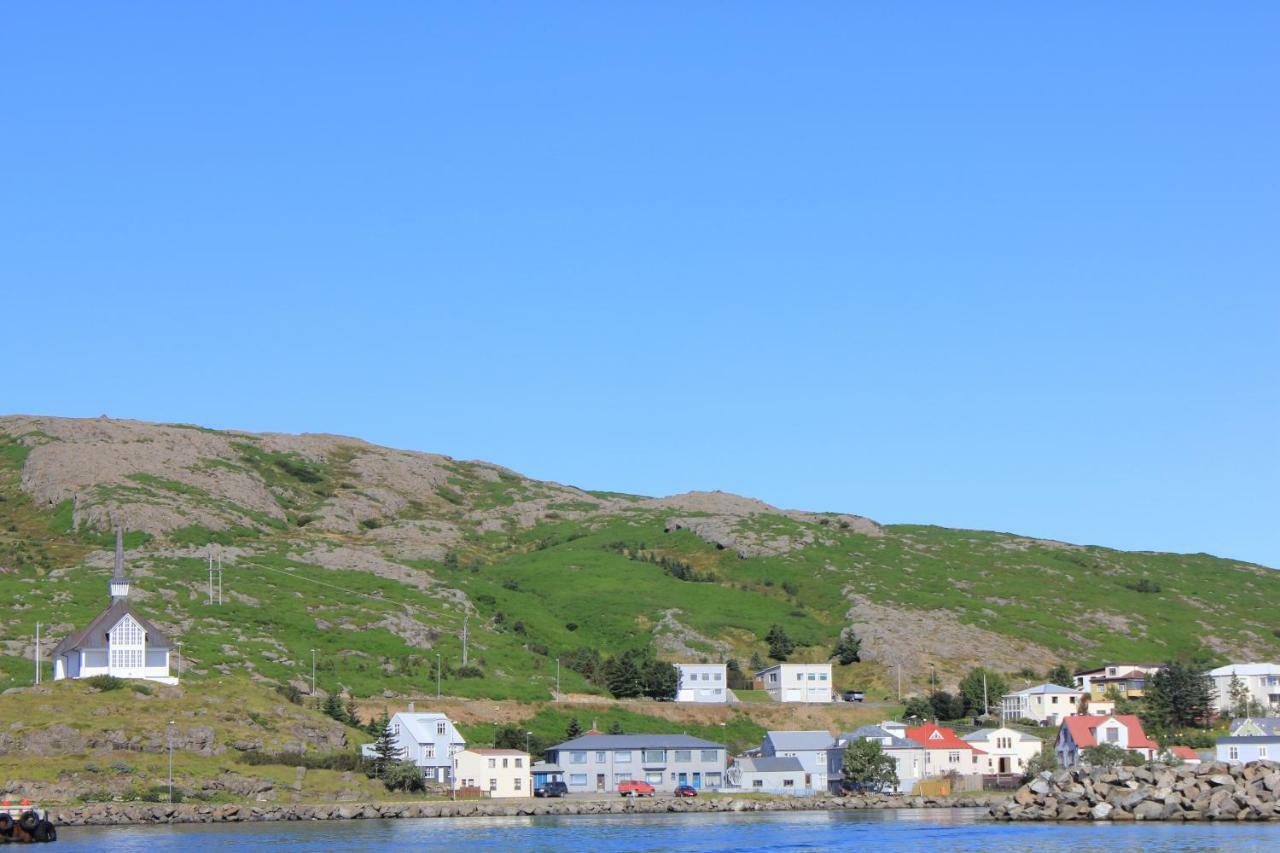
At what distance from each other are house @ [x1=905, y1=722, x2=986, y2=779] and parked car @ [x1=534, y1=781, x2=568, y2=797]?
24.8m

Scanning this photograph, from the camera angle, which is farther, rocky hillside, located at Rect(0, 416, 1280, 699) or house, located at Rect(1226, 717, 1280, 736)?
rocky hillside, located at Rect(0, 416, 1280, 699)

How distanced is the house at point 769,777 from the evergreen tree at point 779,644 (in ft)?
155

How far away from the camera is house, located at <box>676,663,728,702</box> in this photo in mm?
132375

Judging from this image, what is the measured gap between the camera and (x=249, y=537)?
586ft

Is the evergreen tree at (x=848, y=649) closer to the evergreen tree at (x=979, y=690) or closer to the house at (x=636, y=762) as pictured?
the evergreen tree at (x=979, y=690)

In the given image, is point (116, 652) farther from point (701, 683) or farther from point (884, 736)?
point (884, 736)

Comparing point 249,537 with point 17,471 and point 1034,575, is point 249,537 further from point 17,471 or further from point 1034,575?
point 1034,575

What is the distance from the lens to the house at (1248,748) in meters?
101

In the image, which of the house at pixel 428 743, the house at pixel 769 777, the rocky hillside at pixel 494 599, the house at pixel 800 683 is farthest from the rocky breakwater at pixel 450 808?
the house at pixel 800 683

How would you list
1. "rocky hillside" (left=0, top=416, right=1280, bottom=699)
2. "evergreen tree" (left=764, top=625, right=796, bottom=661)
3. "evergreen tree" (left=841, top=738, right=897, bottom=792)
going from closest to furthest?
"evergreen tree" (left=841, top=738, right=897, bottom=792), "rocky hillside" (left=0, top=416, right=1280, bottom=699), "evergreen tree" (left=764, top=625, right=796, bottom=661)

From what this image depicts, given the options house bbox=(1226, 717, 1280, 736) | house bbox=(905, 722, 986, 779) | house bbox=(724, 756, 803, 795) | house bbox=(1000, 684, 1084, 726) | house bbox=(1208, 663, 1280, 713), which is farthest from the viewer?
house bbox=(1208, 663, 1280, 713)

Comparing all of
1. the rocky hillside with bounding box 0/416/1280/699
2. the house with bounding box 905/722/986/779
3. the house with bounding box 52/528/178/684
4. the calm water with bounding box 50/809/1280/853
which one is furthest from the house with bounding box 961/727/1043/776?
the house with bounding box 52/528/178/684

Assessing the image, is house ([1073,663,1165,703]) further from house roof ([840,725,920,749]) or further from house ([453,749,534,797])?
house ([453,749,534,797])

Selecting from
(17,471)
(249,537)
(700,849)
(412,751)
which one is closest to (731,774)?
(412,751)
